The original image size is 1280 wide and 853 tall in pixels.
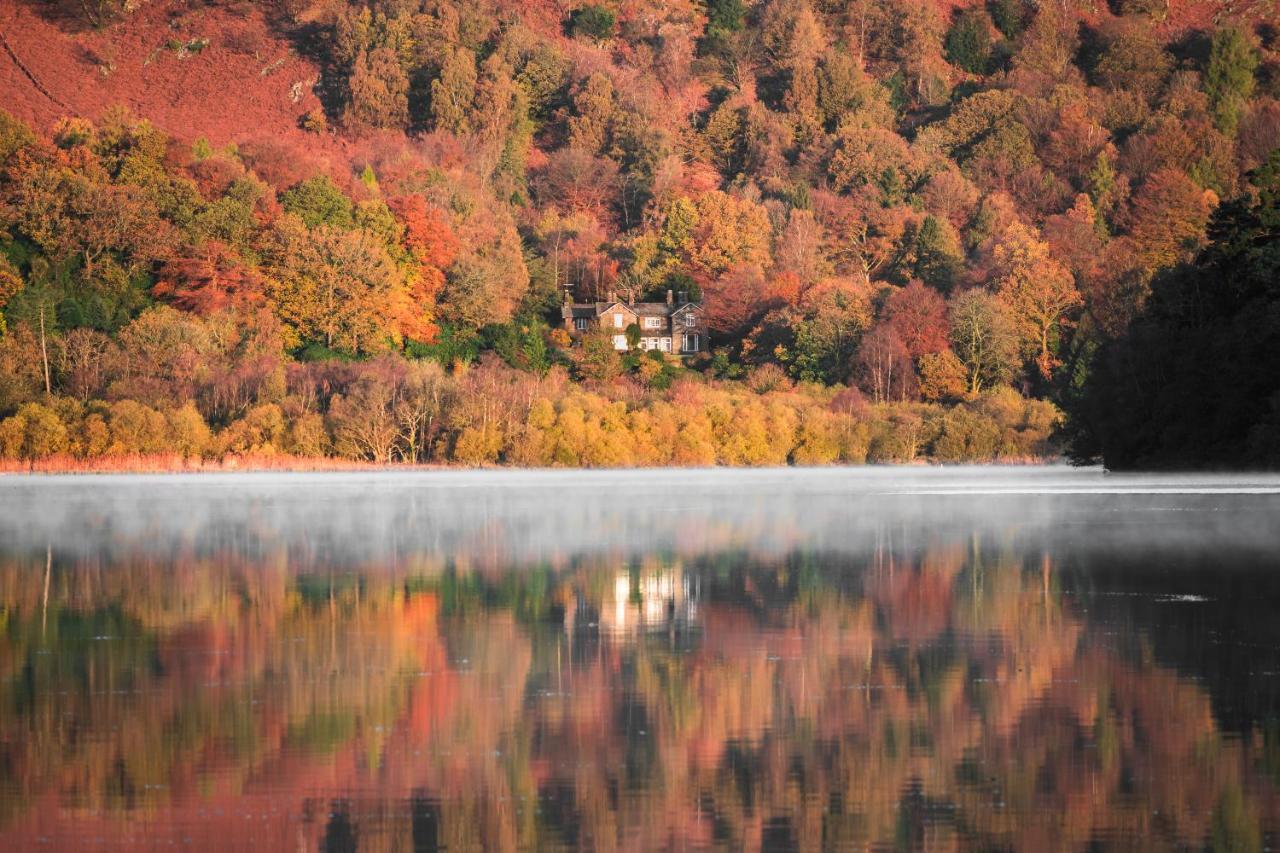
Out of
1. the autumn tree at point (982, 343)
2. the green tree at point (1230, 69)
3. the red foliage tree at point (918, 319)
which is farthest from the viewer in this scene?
the green tree at point (1230, 69)

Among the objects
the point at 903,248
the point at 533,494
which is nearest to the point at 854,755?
the point at 533,494

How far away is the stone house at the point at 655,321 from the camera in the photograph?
113438 millimetres

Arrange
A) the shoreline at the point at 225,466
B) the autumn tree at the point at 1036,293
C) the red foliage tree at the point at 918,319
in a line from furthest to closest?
1. the autumn tree at the point at 1036,293
2. the red foliage tree at the point at 918,319
3. the shoreline at the point at 225,466

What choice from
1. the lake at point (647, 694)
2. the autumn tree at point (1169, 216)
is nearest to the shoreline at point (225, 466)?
the lake at point (647, 694)

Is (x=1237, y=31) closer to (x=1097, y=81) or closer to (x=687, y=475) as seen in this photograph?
(x=1097, y=81)

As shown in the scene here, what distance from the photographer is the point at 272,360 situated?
3351 inches

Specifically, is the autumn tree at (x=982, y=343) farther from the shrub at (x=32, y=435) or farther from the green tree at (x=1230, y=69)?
the green tree at (x=1230, y=69)

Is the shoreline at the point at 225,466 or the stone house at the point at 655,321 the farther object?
the stone house at the point at 655,321

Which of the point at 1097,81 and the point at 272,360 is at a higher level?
the point at 1097,81

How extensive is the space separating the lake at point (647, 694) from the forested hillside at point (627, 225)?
28.7m

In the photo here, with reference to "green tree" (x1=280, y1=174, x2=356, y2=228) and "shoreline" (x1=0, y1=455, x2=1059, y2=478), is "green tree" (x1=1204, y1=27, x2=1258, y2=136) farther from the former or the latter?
"shoreline" (x1=0, y1=455, x2=1059, y2=478)

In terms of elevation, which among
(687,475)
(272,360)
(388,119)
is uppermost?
(388,119)

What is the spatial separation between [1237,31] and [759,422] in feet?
327

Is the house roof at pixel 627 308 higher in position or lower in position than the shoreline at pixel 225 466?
higher
